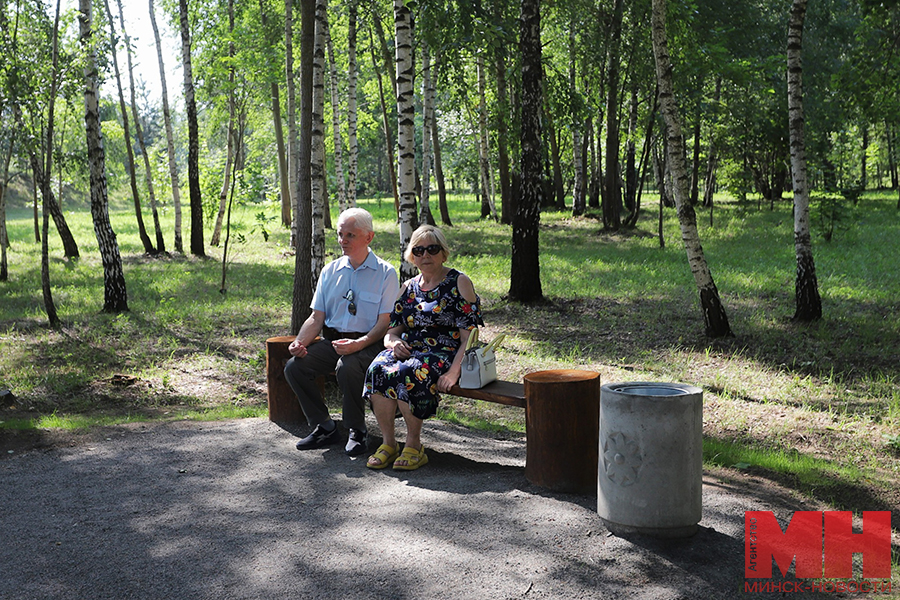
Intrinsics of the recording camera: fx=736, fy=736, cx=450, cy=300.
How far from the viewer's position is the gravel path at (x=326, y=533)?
3.36 metres

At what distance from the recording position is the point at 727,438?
21.5 ft

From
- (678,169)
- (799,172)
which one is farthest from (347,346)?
(799,172)

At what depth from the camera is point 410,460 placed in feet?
16.5

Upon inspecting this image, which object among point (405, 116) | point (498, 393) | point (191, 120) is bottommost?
point (498, 393)

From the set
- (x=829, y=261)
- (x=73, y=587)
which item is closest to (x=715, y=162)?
(x=829, y=261)

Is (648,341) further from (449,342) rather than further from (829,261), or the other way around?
(829,261)

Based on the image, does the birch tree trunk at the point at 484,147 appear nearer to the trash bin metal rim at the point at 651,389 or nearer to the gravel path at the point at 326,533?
the gravel path at the point at 326,533

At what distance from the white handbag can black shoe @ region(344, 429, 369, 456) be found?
94cm

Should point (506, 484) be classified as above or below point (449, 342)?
below

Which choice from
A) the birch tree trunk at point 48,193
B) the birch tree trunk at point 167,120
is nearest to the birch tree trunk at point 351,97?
the birch tree trunk at point 167,120

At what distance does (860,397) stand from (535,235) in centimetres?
544

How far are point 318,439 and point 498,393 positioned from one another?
5.24 feet

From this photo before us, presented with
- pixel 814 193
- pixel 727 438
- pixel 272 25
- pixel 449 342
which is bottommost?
pixel 727 438

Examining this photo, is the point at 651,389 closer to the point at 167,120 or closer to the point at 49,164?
the point at 49,164
